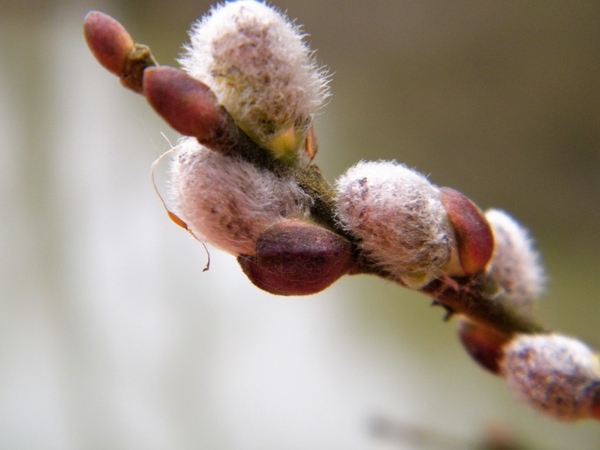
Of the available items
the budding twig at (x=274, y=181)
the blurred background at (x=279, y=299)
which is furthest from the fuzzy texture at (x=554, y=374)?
the blurred background at (x=279, y=299)

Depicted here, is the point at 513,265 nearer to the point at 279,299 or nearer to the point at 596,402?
the point at 596,402

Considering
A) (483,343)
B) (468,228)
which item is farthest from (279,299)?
(468,228)

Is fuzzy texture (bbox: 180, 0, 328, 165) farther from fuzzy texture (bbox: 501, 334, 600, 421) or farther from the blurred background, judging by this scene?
the blurred background

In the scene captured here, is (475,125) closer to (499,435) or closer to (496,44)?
(496,44)

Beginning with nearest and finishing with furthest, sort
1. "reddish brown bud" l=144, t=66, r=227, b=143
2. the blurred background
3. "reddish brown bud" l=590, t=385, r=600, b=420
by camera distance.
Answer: "reddish brown bud" l=144, t=66, r=227, b=143
"reddish brown bud" l=590, t=385, r=600, b=420
the blurred background

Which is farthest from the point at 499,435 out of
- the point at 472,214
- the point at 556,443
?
the point at 472,214

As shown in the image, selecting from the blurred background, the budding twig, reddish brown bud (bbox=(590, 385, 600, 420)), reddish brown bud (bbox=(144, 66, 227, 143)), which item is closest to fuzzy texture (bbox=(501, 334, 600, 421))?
reddish brown bud (bbox=(590, 385, 600, 420))
